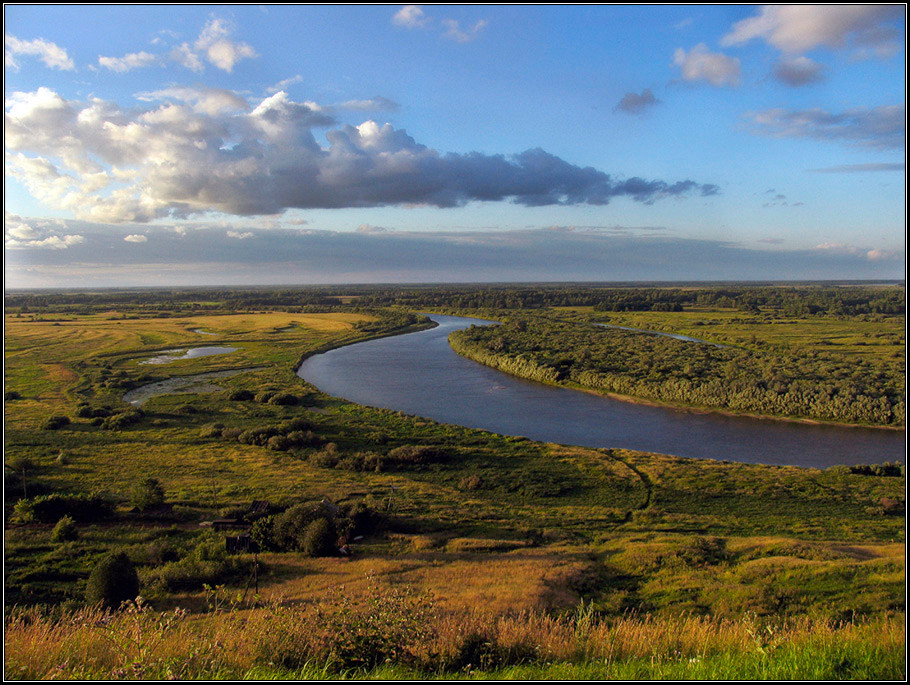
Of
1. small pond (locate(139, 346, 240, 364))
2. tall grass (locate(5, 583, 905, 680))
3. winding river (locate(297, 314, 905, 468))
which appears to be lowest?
winding river (locate(297, 314, 905, 468))

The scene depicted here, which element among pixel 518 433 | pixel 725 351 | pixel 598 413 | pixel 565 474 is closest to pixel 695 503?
pixel 565 474

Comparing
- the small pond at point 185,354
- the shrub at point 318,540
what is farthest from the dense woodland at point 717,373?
the shrub at point 318,540

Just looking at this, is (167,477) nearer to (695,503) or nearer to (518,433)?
(518,433)

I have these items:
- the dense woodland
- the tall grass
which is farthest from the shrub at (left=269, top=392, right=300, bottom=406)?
the tall grass

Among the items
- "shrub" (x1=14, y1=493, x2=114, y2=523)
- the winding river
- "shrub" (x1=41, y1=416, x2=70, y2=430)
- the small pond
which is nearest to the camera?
"shrub" (x1=14, y1=493, x2=114, y2=523)

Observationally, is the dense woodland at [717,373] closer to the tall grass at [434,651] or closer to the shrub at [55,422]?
the tall grass at [434,651]

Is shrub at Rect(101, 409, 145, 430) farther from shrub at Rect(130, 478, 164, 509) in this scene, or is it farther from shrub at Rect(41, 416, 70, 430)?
shrub at Rect(130, 478, 164, 509)

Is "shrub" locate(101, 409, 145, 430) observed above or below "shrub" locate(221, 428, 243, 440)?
above
